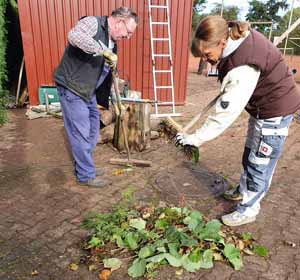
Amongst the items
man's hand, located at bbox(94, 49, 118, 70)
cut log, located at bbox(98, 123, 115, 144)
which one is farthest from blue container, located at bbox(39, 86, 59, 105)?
man's hand, located at bbox(94, 49, 118, 70)

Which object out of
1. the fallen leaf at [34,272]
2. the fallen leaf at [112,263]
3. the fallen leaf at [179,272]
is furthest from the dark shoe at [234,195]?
the fallen leaf at [34,272]

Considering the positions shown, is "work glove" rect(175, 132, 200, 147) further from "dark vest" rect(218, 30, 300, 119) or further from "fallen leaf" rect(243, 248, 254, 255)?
"fallen leaf" rect(243, 248, 254, 255)

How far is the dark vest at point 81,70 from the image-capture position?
10.1 feet

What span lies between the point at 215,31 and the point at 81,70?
1584 mm

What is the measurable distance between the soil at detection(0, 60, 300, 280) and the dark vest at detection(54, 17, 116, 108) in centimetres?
114

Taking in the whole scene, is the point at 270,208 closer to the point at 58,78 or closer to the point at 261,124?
the point at 261,124

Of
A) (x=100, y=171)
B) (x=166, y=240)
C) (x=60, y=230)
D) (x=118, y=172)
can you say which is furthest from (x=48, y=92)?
(x=166, y=240)

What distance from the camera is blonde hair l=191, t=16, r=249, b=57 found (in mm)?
2027

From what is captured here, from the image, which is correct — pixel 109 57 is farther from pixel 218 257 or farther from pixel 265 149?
pixel 218 257

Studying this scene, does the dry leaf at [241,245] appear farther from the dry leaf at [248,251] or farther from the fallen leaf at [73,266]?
the fallen leaf at [73,266]

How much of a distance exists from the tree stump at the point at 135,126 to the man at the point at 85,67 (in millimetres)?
1196

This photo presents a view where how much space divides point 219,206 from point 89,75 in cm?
190

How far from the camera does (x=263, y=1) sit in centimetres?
3503

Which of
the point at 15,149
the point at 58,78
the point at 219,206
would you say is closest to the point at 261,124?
the point at 219,206
